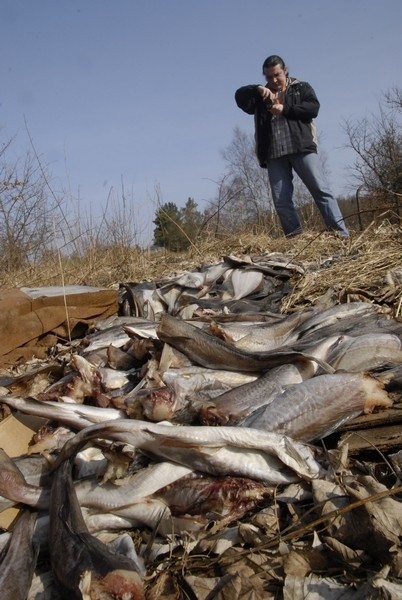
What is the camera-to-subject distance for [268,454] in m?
2.28

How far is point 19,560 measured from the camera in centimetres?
202

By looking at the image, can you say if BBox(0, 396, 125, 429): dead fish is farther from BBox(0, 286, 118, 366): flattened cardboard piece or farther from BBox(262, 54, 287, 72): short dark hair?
BBox(262, 54, 287, 72): short dark hair

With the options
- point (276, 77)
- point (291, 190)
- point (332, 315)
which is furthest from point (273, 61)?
point (332, 315)

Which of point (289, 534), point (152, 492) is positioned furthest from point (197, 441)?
point (289, 534)

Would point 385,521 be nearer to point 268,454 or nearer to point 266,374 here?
point 268,454

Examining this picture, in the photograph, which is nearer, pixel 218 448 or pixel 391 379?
pixel 218 448

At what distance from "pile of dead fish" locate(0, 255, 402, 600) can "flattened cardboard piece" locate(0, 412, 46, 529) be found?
9 cm

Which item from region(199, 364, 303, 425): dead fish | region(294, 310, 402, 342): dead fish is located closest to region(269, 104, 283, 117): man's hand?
region(294, 310, 402, 342): dead fish

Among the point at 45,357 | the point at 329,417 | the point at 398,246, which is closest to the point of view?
the point at 329,417

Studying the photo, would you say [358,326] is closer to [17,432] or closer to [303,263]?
[17,432]

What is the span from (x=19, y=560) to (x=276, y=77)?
6.82 meters

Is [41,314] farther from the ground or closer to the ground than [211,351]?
farther from the ground

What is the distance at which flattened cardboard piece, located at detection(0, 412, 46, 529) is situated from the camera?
8.91 feet

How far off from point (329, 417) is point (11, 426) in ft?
5.12
